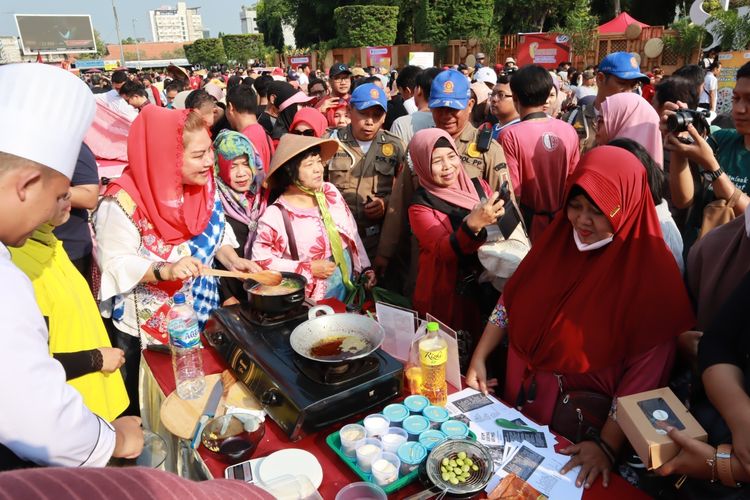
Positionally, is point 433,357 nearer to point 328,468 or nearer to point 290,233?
point 328,468

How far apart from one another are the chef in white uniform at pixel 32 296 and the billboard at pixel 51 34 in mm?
73531

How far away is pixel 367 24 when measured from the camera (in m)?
28.8

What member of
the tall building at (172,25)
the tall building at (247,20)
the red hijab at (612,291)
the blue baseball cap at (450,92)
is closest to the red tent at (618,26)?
the blue baseball cap at (450,92)

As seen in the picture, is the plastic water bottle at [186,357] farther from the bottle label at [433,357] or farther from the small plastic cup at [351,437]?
the bottle label at [433,357]

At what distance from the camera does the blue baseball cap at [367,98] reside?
3.74 m

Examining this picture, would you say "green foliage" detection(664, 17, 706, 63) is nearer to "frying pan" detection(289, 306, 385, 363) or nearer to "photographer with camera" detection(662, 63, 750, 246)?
"photographer with camera" detection(662, 63, 750, 246)

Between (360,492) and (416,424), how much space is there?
32 cm

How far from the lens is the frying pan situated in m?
1.72

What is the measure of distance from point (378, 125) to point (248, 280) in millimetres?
2081

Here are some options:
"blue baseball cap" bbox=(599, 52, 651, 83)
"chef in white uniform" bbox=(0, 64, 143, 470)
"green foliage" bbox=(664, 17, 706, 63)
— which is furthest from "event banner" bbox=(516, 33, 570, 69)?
"chef in white uniform" bbox=(0, 64, 143, 470)

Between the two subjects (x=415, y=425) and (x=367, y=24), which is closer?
(x=415, y=425)

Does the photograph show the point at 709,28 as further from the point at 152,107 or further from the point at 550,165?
the point at 152,107

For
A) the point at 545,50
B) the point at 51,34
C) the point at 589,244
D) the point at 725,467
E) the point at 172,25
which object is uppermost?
the point at 172,25

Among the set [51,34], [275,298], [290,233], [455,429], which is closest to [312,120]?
[290,233]
